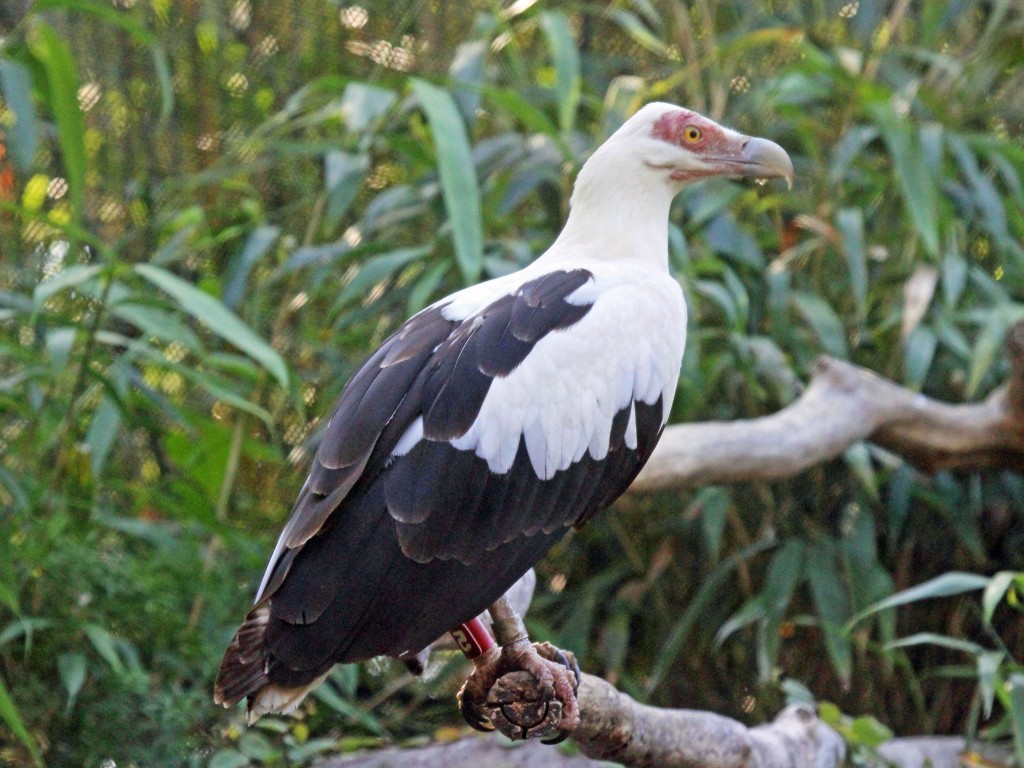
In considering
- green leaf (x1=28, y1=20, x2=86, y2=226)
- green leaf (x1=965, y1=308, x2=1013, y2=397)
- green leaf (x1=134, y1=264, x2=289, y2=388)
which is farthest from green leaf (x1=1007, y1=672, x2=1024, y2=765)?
green leaf (x1=28, y1=20, x2=86, y2=226)

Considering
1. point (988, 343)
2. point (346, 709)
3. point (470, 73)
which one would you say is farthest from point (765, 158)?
point (346, 709)

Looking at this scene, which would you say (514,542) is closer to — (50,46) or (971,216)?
(50,46)

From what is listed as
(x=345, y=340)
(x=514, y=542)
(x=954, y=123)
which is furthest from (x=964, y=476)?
(x=514, y=542)

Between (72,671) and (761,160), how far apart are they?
6.20 ft

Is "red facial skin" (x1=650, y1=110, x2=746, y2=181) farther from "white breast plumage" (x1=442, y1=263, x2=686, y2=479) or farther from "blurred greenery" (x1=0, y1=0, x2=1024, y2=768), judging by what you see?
"blurred greenery" (x1=0, y1=0, x2=1024, y2=768)

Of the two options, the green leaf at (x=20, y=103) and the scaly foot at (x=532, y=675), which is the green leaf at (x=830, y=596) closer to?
the scaly foot at (x=532, y=675)

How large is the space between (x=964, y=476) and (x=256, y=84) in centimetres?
282

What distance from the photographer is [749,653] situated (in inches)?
154

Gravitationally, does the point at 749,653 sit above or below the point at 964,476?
below

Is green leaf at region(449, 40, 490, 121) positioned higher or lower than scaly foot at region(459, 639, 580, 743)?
higher

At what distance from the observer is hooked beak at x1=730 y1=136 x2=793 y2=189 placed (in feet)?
8.96

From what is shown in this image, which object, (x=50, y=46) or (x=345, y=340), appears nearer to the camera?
(x=50, y=46)

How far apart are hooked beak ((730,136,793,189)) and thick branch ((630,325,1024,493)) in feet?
2.23

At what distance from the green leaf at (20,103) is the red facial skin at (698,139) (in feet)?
4.86
